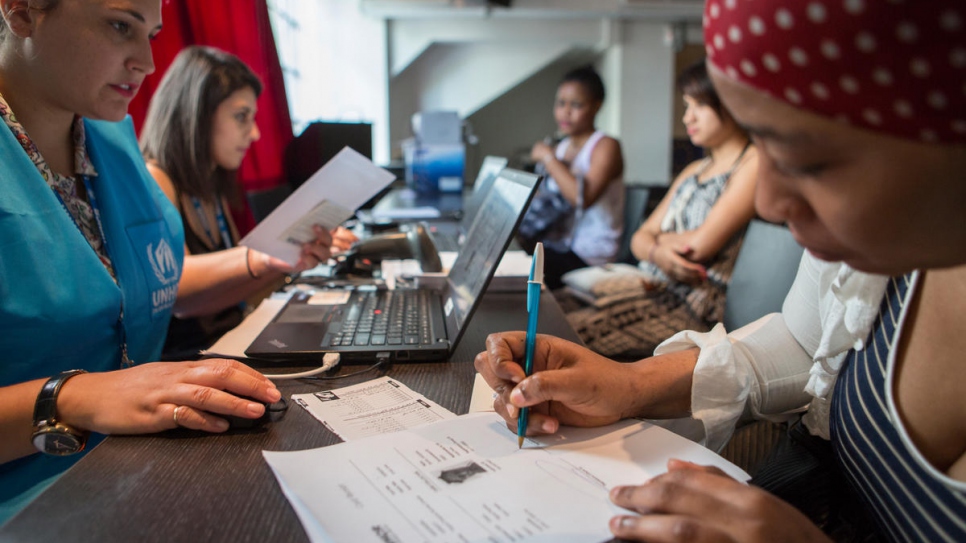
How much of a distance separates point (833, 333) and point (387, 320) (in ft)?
2.21

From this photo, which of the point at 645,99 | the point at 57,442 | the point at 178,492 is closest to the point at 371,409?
the point at 178,492

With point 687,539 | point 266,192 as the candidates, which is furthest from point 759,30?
point 266,192

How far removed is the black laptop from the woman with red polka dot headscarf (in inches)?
9.4

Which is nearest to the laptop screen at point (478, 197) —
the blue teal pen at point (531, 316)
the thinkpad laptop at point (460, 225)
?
→ the thinkpad laptop at point (460, 225)

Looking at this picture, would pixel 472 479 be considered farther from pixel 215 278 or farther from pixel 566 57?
pixel 566 57

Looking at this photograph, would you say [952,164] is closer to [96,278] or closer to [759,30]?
[759,30]

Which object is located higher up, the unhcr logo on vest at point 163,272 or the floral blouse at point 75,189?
the floral blouse at point 75,189

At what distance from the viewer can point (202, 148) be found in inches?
73.0

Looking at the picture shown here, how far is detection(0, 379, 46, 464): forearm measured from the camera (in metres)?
0.69

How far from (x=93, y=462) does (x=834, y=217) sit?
27.1 inches

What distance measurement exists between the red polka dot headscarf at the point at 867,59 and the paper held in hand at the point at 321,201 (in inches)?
36.9

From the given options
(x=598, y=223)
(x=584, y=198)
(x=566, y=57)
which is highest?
(x=566, y=57)

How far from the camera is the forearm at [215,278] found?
142cm

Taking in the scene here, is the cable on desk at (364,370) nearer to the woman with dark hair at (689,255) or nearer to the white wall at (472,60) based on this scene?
the woman with dark hair at (689,255)
